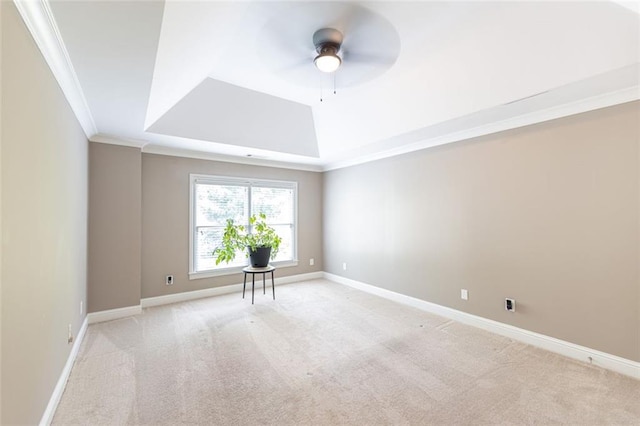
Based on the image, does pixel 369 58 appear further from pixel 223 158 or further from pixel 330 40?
pixel 223 158

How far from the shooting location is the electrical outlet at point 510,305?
3.09 m

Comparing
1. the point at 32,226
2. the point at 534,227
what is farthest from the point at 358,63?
the point at 32,226

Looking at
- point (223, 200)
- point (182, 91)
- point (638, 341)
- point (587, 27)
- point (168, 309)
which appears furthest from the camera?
point (223, 200)

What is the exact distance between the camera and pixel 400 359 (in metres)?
2.63

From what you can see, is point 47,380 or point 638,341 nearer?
Answer: point 47,380

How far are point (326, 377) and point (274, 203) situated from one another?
3.55m

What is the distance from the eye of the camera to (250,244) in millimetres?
4473

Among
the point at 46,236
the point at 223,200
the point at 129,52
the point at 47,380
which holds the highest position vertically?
the point at 129,52

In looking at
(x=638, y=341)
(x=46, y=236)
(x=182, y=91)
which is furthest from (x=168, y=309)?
(x=638, y=341)

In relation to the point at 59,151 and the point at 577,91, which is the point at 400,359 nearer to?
the point at 577,91

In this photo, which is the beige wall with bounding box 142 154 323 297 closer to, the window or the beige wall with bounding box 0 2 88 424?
the window

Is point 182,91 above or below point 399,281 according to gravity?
above

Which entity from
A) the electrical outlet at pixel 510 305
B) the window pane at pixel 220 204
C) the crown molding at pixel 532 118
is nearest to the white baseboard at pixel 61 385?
the window pane at pixel 220 204

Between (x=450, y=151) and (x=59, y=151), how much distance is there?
4012mm
